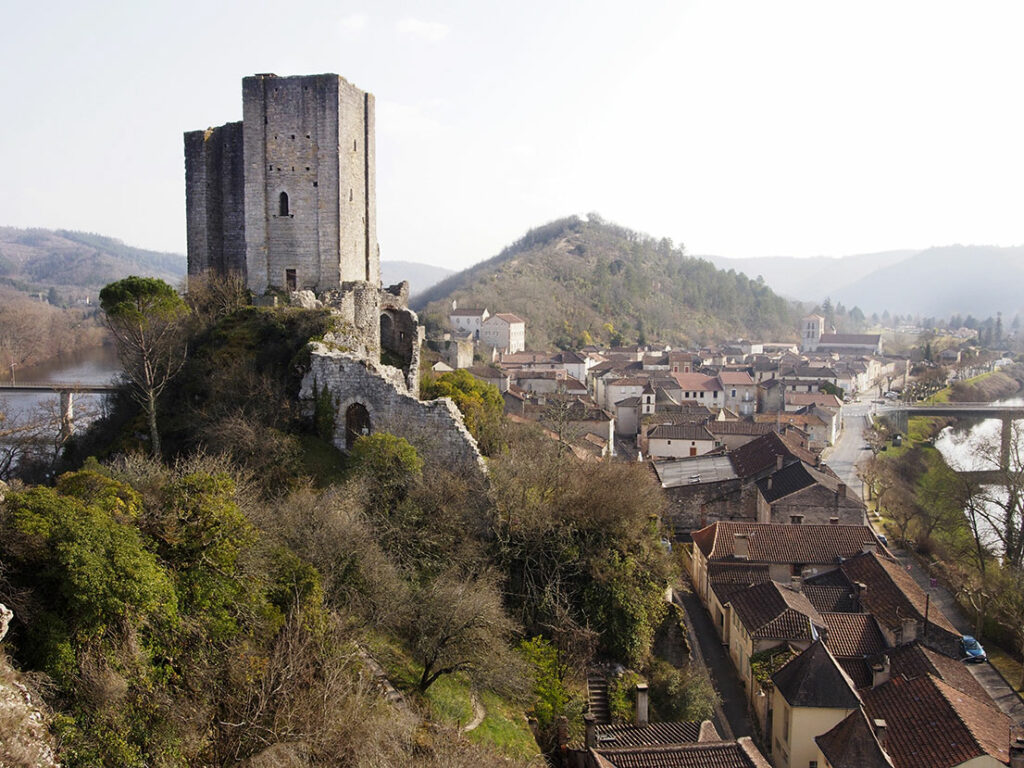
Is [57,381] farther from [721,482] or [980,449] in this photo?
[980,449]

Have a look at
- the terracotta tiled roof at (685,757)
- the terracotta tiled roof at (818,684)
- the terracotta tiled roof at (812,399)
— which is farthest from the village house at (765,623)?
the terracotta tiled roof at (812,399)

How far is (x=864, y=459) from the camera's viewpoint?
161 ft

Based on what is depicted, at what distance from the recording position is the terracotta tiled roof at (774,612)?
19.7 meters

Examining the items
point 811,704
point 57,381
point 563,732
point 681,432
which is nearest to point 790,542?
point 811,704

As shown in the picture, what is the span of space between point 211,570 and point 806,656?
12585mm

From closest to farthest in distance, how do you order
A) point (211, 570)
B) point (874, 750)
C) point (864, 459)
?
point (211, 570) → point (874, 750) → point (864, 459)

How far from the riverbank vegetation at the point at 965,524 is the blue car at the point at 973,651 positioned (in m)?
1.05

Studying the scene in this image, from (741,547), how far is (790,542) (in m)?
1.87

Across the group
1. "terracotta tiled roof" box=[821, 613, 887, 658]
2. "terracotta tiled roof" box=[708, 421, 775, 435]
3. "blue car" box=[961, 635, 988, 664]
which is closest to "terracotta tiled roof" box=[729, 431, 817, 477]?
"terracotta tiled roof" box=[708, 421, 775, 435]

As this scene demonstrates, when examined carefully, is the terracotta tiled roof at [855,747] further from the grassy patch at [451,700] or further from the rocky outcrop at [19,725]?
the rocky outcrop at [19,725]

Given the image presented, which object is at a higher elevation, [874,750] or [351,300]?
[351,300]

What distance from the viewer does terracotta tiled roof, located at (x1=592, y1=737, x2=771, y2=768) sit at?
13.3m

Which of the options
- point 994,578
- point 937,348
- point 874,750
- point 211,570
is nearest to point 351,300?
point 211,570

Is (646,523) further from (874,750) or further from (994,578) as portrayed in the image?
(994,578)
